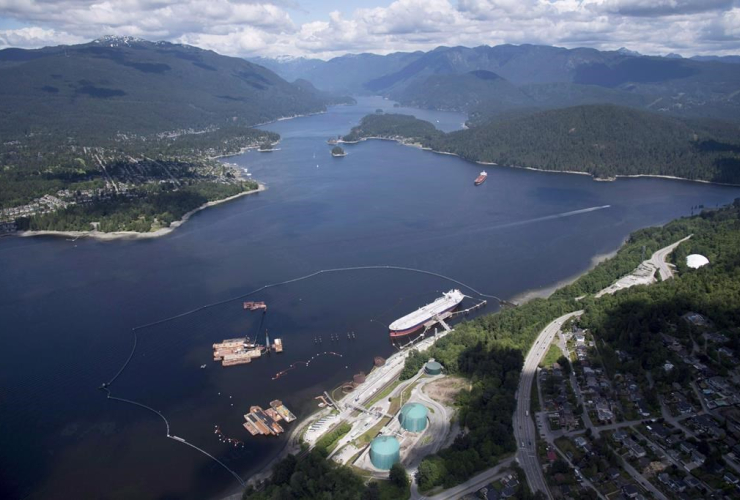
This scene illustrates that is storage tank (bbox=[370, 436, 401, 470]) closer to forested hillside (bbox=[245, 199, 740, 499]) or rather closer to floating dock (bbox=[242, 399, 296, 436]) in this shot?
forested hillside (bbox=[245, 199, 740, 499])

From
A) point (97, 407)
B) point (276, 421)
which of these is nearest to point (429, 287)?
point (276, 421)

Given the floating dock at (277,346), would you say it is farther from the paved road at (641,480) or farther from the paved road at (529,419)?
the paved road at (641,480)

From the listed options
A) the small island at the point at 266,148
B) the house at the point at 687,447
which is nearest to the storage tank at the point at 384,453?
the house at the point at 687,447

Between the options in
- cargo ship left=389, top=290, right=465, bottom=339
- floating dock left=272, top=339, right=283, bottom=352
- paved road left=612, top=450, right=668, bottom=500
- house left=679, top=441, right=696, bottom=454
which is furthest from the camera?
cargo ship left=389, top=290, right=465, bottom=339

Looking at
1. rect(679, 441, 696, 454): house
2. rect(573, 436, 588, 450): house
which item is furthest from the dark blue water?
rect(679, 441, 696, 454): house

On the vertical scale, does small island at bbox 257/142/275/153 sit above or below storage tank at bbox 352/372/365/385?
above

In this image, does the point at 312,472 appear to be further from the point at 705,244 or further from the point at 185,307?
the point at 705,244
